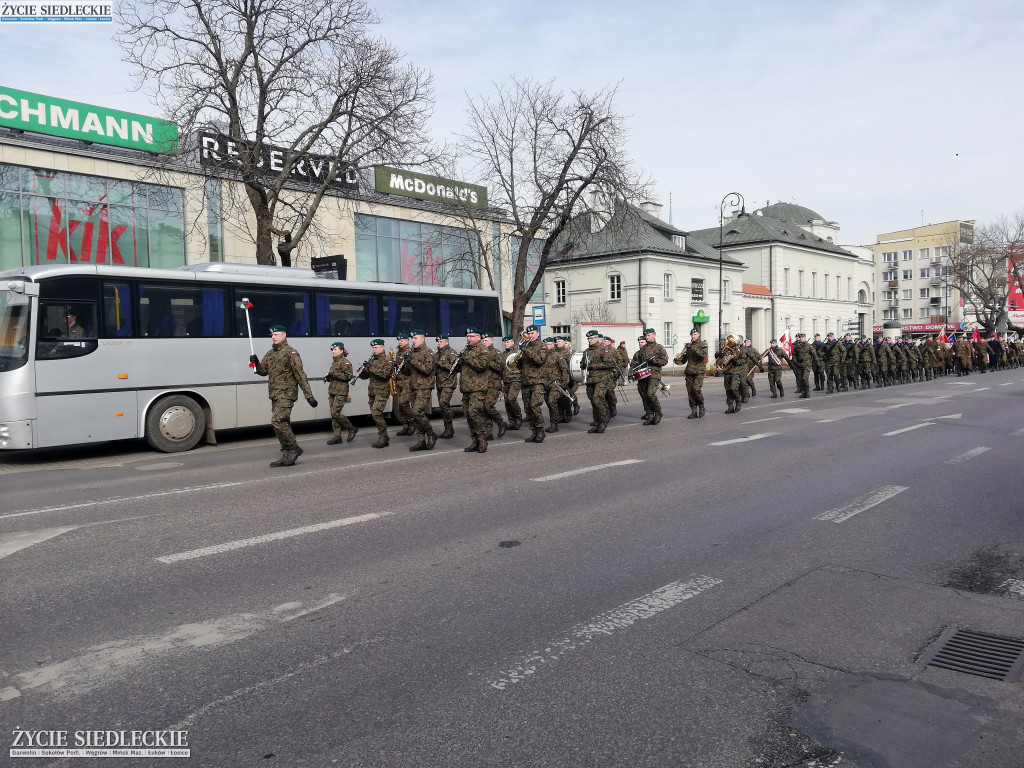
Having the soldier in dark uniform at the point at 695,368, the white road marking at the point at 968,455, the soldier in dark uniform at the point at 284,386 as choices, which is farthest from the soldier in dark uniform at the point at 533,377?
the white road marking at the point at 968,455

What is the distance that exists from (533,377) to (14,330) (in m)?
8.15

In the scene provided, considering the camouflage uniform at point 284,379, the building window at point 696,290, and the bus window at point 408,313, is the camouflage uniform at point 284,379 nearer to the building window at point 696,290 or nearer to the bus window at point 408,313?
the bus window at point 408,313

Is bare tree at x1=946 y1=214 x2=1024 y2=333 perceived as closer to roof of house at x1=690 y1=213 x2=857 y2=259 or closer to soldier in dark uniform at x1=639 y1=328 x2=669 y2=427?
roof of house at x1=690 y1=213 x2=857 y2=259

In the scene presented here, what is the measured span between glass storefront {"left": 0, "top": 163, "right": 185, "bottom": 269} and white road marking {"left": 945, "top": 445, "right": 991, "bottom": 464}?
69.2ft

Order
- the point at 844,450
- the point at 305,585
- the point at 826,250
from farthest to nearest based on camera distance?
the point at 826,250 → the point at 844,450 → the point at 305,585

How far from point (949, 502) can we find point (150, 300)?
1176cm

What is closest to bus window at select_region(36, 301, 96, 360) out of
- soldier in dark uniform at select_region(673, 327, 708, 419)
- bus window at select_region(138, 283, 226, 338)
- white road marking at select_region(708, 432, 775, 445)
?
bus window at select_region(138, 283, 226, 338)

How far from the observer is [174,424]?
43.2 feet

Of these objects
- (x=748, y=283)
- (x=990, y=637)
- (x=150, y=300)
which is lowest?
(x=990, y=637)

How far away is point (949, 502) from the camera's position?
7.95m

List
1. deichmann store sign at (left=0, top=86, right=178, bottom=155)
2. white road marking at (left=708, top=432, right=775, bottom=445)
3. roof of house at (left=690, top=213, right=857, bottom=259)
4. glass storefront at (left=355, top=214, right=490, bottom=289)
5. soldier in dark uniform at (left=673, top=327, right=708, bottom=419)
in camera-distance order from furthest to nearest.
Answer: roof of house at (left=690, top=213, right=857, bottom=259), glass storefront at (left=355, top=214, right=490, bottom=289), deichmann store sign at (left=0, top=86, right=178, bottom=155), soldier in dark uniform at (left=673, top=327, right=708, bottom=419), white road marking at (left=708, top=432, right=775, bottom=445)

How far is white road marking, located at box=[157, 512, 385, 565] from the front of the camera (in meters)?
6.02

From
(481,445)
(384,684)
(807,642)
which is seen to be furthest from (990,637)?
(481,445)

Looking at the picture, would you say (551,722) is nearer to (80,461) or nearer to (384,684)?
(384,684)
